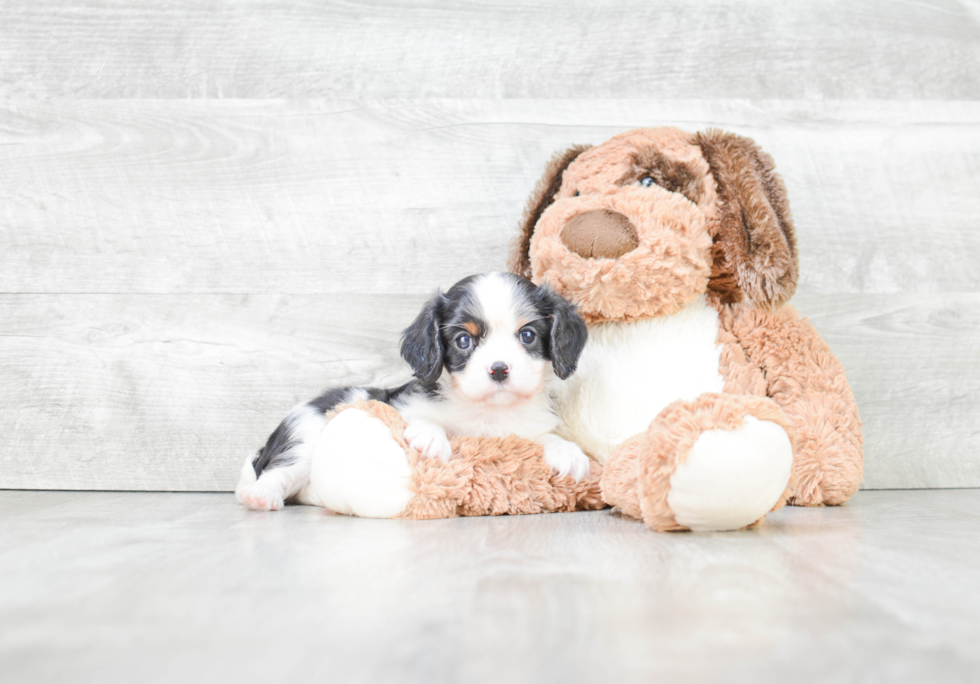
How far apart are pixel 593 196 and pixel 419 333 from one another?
0.49 meters

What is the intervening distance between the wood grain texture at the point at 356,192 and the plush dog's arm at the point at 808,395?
1.61 ft

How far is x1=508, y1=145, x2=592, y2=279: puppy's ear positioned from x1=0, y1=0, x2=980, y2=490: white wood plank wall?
10.8 inches

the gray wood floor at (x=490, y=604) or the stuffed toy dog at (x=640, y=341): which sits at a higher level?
the stuffed toy dog at (x=640, y=341)

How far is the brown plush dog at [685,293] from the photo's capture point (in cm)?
152

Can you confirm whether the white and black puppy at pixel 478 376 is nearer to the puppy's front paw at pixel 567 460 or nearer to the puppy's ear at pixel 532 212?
the puppy's front paw at pixel 567 460

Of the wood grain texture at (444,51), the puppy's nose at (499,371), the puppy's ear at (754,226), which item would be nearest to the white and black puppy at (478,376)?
the puppy's nose at (499,371)

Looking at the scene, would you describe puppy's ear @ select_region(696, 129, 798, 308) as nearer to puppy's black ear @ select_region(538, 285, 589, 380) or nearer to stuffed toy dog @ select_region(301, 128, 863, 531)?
stuffed toy dog @ select_region(301, 128, 863, 531)

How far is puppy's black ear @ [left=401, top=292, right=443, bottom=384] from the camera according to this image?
1.52m

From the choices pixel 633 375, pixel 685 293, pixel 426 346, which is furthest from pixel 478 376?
pixel 685 293

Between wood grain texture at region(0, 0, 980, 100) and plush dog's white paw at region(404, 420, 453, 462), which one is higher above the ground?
wood grain texture at region(0, 0, 980, 100)

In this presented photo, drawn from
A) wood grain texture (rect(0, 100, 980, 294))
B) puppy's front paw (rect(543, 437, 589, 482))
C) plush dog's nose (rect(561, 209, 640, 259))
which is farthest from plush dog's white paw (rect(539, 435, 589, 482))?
wood grain texture (rect(0, 100, 980, 294))

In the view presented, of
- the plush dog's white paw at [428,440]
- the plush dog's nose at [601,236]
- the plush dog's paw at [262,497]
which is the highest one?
the plush dog's nose at [601,236]

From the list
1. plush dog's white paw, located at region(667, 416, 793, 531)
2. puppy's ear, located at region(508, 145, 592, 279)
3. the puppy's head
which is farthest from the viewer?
puppy's ear, located at region(508, 145, 592, 279)

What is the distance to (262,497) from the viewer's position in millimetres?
1553
